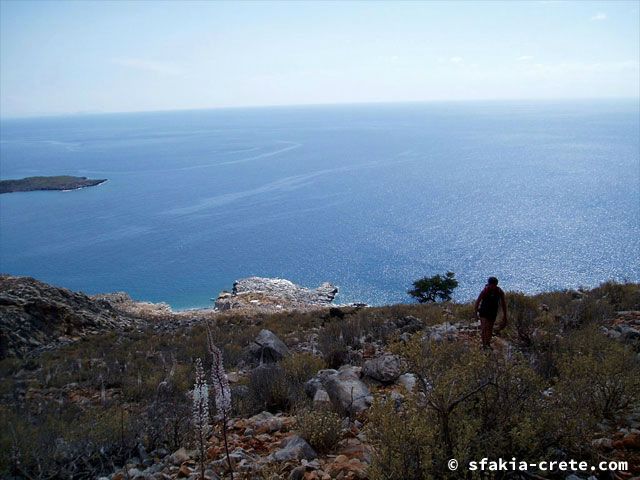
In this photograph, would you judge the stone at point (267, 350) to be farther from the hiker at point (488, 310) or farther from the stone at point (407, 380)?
the hiker at point (488, 310)

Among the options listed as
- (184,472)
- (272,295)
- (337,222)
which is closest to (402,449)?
(184,472)

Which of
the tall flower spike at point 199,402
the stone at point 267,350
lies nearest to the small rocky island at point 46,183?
the stone at point 267,350

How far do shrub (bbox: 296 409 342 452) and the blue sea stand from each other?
41.2 m

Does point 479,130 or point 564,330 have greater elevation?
point 479,130

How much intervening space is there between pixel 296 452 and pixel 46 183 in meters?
113

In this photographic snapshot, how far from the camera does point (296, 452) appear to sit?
4.41m

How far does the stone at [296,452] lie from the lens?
4.39 m

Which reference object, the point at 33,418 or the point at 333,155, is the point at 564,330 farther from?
the point at 333,155

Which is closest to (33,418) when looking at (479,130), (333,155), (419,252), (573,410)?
(573,410)

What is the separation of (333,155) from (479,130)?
88.3 metres

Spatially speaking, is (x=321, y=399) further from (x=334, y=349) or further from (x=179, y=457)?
(x=334, y=349)

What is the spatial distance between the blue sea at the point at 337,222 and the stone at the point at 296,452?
41.5 metres

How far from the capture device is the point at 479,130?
18175 centimetres

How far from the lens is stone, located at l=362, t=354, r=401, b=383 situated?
23.1 feet
